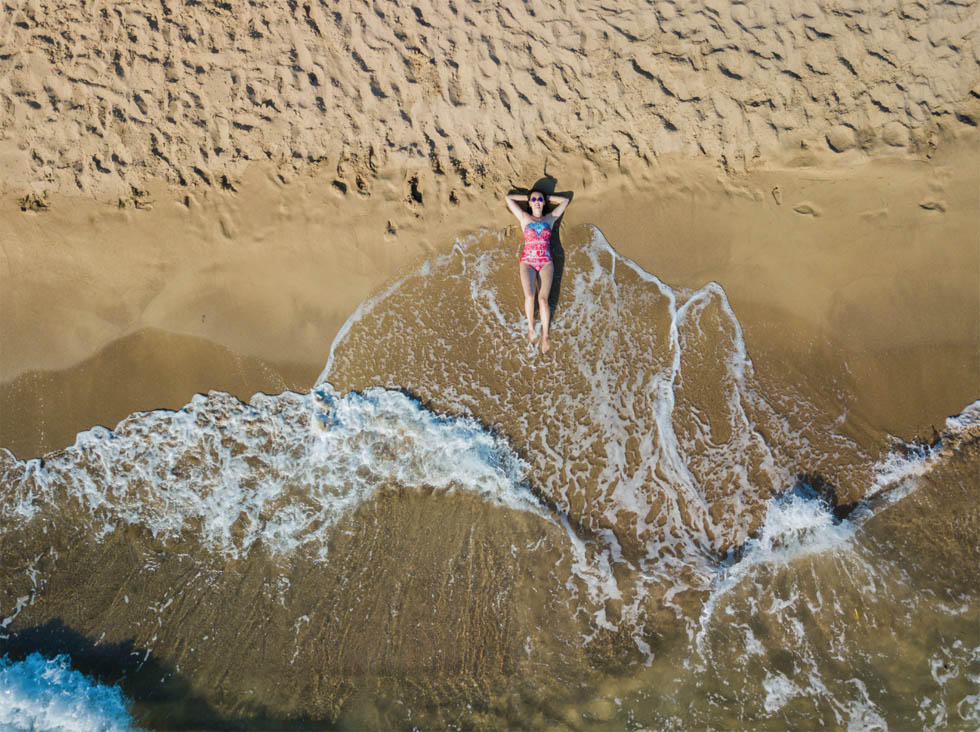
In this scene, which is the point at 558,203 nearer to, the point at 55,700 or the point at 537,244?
the point at 537,244

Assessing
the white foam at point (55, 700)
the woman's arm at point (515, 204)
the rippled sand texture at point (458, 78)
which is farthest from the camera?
the woman's arm at point (515, 204)

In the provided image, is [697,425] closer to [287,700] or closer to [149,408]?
[287,700]

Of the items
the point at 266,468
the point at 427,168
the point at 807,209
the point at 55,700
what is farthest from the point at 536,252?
the point at 55,700

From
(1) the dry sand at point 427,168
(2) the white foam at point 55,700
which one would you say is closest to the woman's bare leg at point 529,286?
(1) the dry sand at point 427,168

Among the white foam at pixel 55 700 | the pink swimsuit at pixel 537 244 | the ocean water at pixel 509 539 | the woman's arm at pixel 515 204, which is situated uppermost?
the woman's arm at pixel 515 204

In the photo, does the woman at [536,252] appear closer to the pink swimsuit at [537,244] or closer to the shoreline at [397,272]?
the pink swimsuit at [537,244]

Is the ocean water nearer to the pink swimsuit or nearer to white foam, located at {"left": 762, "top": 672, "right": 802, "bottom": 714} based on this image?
white foam, located at {"left": 762, "top": 672, "right": 802, "bottom": 714}

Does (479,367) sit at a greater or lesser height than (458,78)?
lesser
